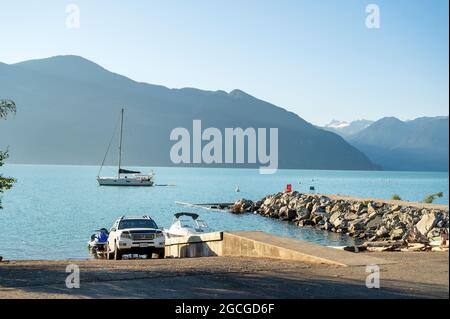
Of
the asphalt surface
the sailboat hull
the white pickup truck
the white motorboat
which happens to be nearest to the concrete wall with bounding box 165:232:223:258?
the white pickup truck

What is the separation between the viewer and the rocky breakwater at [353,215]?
Answer: 3852 centimetres

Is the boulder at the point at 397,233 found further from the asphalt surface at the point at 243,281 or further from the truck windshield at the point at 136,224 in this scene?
the asphalt surface at the point at 243,281

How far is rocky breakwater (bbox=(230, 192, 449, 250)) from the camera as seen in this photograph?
38.5 meters

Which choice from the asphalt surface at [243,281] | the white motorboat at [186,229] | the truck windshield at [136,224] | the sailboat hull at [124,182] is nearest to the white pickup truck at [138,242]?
the truck windshield at [136,224]

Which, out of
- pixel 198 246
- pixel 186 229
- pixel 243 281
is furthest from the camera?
pixel 186 229

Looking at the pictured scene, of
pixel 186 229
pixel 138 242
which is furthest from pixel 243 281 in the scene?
pixel 186 229

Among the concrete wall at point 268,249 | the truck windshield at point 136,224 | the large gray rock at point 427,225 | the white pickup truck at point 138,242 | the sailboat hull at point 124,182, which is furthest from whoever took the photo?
the sailboat hull at point 124,182

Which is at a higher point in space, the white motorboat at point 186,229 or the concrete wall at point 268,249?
the concrete wall at point 268,249

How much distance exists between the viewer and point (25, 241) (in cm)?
4278

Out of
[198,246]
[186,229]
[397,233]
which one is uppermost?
[198,246]

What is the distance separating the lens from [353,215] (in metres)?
53.0

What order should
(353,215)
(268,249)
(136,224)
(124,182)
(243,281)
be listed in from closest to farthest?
(243,281)
(268,249)
(136,224)
(353,215)
(124,182)

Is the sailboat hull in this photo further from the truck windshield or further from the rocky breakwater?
the truck windshield

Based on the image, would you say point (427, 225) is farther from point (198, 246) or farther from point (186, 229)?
point (186, 229)
